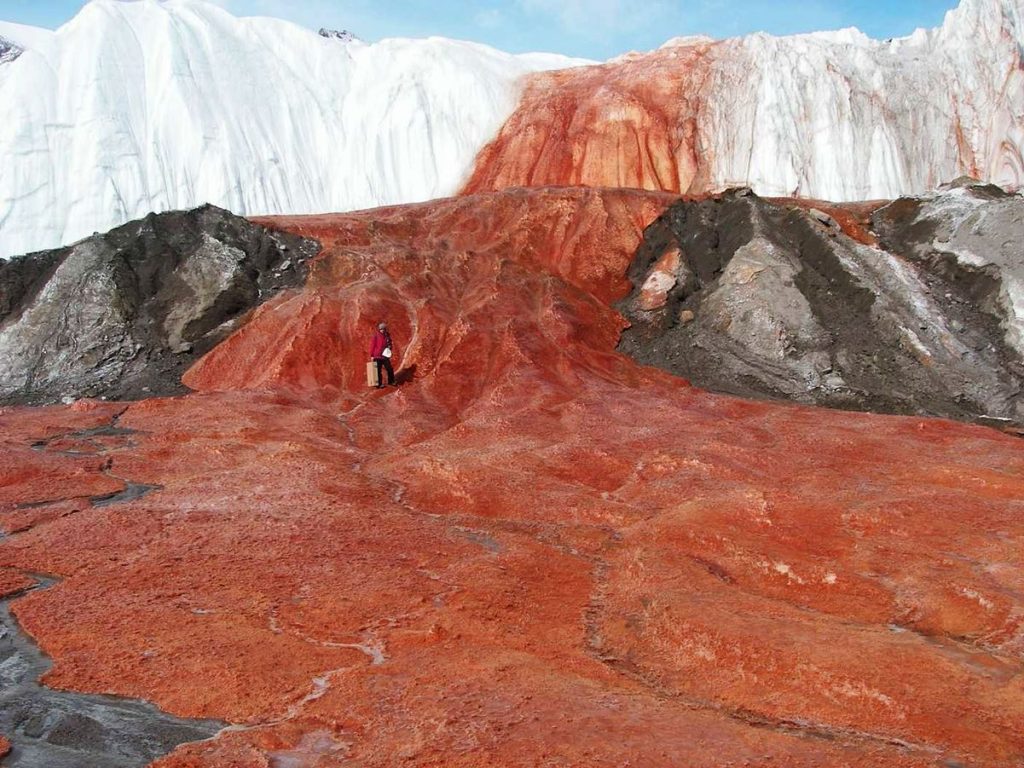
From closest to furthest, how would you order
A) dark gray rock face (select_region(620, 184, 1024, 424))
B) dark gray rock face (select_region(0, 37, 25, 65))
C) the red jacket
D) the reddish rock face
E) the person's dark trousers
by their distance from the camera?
the reddish rock face, the red jacket, the person's dark trousers, dark gray rock face (select_region(620, 184, 1024, 424)), dark gray rock face (select_region(0, 37, 25, 65))

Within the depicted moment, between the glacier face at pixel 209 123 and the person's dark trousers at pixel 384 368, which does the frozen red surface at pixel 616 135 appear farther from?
the person's dark trousers at pixel 384 368

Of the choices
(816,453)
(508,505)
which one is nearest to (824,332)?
(816,453)

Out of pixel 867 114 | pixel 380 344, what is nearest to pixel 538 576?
pixel 380 344

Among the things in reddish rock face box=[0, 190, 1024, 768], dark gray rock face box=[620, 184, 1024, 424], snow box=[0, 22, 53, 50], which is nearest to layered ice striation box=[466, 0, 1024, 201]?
dark gray rock face box=[620, 184, 1024, 424]

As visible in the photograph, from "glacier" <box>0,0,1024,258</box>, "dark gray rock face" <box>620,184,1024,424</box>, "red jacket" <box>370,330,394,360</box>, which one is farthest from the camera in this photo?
"glacier" <box>0,0,1024,258</box>

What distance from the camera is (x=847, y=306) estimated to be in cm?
2212

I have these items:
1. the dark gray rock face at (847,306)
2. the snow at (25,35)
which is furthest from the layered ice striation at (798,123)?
the snow at (25,35)

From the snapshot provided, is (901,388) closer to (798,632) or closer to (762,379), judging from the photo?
(762,379)

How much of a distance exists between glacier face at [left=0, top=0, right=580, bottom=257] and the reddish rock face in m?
22.8

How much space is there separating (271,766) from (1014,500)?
34.2 ft

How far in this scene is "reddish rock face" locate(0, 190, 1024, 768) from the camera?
5797 mm

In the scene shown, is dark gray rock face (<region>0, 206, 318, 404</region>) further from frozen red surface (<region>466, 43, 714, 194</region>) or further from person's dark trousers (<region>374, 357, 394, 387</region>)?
frozen red surface (<region>466, 43, 714, 194</region>)

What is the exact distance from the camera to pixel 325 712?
5.95m

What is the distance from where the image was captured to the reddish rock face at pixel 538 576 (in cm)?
580
